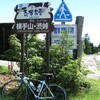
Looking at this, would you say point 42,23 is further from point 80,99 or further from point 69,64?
point 80,99

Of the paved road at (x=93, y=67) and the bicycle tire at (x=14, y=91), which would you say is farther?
the paved road at (x=93, y=67)

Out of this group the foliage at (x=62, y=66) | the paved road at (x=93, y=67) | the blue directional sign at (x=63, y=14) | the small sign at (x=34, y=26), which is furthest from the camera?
the paved road at (x=93, y=67)

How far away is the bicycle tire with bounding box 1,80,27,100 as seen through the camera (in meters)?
9.44

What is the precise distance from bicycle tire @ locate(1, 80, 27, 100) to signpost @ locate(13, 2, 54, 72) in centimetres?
73

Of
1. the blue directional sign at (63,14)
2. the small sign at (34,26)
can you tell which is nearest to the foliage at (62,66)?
the small sign at (34,26)

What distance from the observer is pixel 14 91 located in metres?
9.95

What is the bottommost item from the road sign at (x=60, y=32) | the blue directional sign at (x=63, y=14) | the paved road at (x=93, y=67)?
the paved road at (x=93, y=67)

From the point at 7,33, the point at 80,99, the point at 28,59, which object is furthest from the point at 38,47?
the point at 7,33

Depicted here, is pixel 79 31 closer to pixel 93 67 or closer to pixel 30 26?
pixel 30 26

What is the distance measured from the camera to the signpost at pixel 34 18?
9781mm

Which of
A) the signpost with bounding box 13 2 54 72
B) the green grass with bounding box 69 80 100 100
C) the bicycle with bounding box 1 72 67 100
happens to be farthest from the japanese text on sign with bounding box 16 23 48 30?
the green grass with bounding box 69 80 100 100

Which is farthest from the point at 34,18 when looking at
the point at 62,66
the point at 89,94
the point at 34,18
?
the point at 89,94

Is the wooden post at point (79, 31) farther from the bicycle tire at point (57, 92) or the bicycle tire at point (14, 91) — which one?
the bicycle tire at point (14, 91)

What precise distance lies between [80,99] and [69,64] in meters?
1.02
